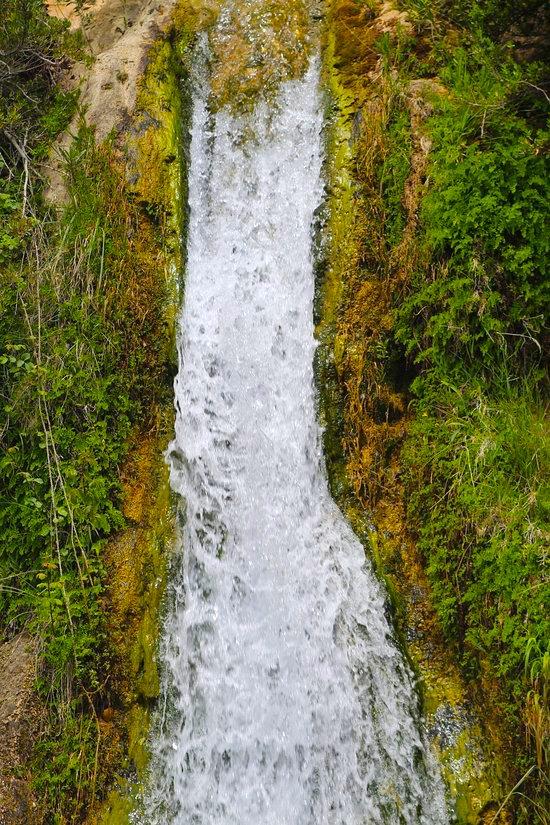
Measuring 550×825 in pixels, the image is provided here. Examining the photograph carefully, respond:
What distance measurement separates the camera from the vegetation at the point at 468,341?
139 inches

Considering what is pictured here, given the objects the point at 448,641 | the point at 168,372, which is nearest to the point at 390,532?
the point at 448,641

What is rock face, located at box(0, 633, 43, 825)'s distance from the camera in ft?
11.7

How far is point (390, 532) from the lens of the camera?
4.28 meters

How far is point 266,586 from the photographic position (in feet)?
14.1

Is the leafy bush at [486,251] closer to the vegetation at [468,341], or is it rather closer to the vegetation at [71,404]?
the vegetation at [468,341]

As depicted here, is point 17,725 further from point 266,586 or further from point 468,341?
point 468,341

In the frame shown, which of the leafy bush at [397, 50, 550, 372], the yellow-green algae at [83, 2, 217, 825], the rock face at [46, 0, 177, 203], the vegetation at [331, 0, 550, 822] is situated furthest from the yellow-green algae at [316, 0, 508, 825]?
the rock face at [46, 0, 177, 203]

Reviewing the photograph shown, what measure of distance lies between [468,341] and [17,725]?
3545 mm

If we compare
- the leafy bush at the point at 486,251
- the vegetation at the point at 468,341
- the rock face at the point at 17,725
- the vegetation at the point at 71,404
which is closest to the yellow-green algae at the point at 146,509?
the vegetation at the point at 71,404

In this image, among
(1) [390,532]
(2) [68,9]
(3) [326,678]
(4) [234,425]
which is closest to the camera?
(3) [326,678]

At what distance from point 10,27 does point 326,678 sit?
624 centimetres

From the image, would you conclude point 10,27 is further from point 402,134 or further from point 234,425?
point 234,425

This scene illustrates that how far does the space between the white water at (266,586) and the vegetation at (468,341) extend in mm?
402

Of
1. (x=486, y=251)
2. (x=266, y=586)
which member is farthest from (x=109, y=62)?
(x=266, y=586)
